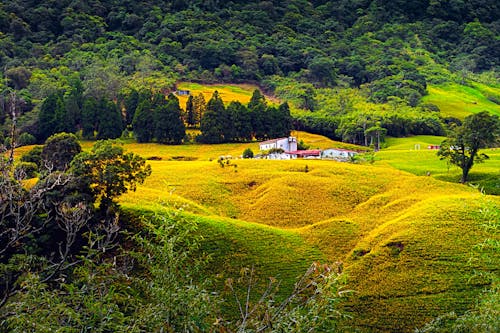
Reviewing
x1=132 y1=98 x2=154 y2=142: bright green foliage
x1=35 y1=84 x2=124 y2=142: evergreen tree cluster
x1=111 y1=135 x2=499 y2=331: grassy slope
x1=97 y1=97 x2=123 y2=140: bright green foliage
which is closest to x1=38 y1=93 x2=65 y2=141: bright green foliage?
x1=35 y1=84 x2=124 y2=142: evergreen tree cluster

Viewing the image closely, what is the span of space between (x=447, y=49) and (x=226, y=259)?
17537 cm

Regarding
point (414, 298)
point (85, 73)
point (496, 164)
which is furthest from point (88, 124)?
point (414, 298)

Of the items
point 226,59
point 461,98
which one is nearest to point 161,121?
point 226,59

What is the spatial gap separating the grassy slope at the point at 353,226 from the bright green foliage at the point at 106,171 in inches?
92.1

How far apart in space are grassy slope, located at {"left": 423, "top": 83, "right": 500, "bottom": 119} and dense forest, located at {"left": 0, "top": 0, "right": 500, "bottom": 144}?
339 centimetres

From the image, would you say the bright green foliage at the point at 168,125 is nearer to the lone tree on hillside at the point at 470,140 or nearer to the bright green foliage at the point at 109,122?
the bright green foliage at the point at 109,122

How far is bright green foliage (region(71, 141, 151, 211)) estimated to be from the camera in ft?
120

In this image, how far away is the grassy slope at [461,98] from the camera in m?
131

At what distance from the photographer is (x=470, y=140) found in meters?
55.0

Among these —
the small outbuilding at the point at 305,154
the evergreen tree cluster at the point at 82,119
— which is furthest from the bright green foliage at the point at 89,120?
the small outbuilding at the point at 305,154

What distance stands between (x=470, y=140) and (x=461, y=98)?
96605mm

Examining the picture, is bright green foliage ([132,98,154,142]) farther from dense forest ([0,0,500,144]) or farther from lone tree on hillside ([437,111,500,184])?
lone tree on hillside ([437,111,500,184])

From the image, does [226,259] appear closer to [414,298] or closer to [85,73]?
[414,298]

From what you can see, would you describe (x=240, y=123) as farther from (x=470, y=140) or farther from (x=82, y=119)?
(x=470, y=140)
